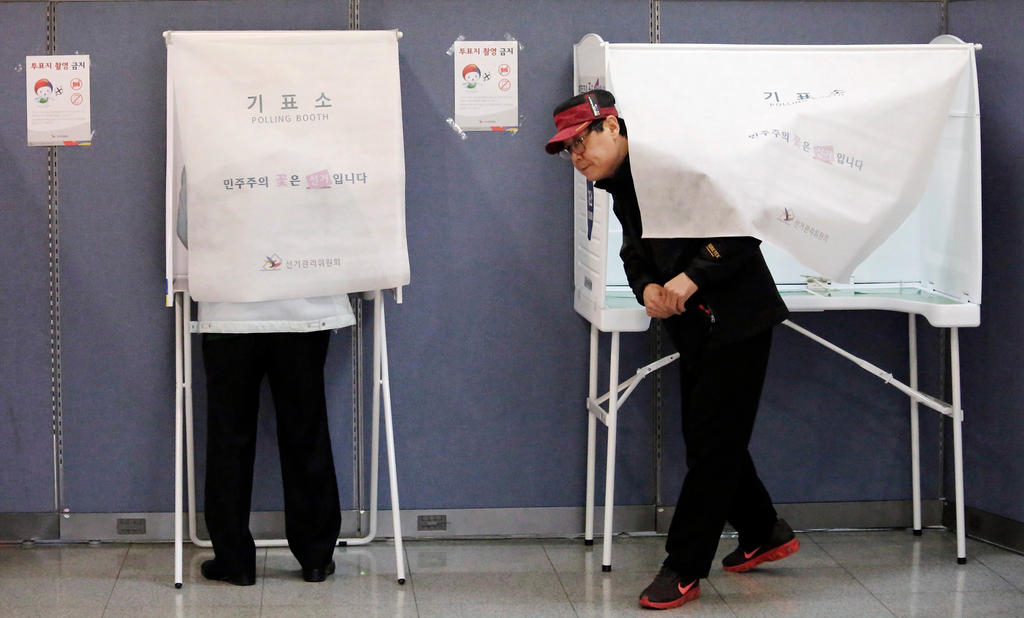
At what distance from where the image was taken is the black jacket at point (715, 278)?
10.5 ft

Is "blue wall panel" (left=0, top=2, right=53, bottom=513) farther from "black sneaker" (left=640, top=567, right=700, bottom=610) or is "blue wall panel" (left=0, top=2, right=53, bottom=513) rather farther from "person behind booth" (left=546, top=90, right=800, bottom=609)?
"black sneaker" (left=640, top=567, right=700, bottom=610)

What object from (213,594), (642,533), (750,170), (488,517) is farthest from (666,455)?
(213,594)

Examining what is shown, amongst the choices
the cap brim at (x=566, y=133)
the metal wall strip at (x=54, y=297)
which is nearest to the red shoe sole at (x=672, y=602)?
the cap brim at (x=566, y=133)

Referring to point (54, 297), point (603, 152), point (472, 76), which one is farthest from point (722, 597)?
point (54, 297)

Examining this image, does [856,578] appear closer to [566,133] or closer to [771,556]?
[771,556]

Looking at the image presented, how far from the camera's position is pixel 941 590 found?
3574mm

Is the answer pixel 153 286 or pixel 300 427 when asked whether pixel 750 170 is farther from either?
pixel 153 286

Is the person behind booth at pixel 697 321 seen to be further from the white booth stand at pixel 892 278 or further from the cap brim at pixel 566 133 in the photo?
the white booth stand at pixel 892 278

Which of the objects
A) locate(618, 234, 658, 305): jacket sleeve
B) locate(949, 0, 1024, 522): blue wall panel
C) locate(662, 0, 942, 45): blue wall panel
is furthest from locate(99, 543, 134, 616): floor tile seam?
locate(949, 0, 1024, 522): blue wall panel

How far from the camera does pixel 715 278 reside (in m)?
3.19

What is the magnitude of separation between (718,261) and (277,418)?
136 centimetres

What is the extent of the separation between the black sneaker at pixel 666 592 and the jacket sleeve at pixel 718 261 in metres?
0.84

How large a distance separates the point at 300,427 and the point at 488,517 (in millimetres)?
815

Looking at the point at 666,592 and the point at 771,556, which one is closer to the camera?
the point at 666,592
